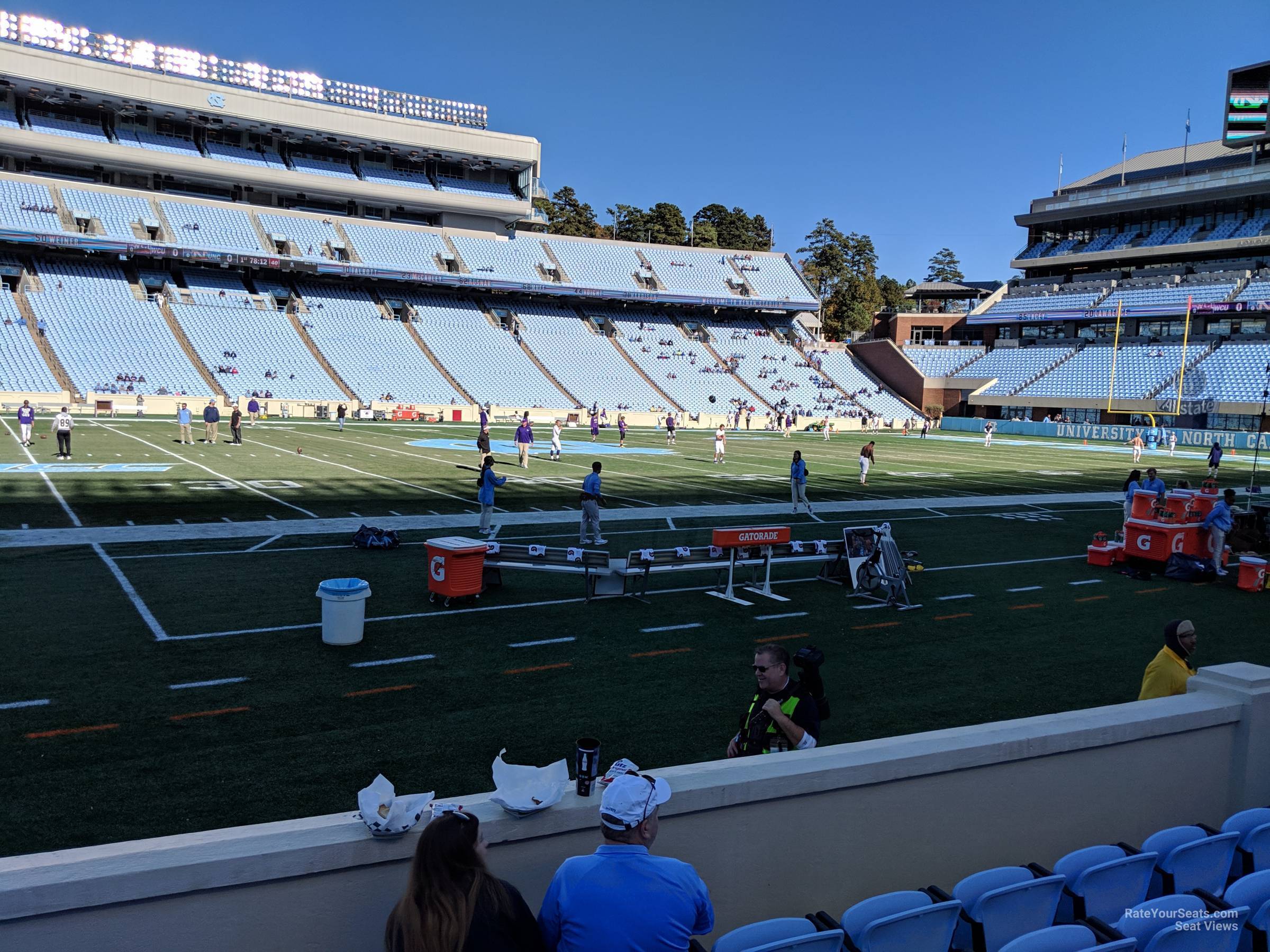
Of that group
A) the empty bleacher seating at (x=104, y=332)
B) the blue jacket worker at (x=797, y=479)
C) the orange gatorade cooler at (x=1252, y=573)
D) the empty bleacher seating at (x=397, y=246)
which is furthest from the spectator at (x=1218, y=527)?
the empty bleacher seating at (x=397, y=246)

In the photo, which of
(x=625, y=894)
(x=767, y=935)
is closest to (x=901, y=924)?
(x=767, y=935)

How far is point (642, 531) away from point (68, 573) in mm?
10740

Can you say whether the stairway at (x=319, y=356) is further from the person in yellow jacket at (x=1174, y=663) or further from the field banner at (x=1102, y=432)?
the person in yellow jacket at (x=1174, y=663)

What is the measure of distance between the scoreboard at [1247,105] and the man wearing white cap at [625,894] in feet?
29.4

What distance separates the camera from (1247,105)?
9047 mm

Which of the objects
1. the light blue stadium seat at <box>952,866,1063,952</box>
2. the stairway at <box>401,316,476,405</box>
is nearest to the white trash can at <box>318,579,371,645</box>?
the light blue stadium seat at <box>952,866,1063,952</box>

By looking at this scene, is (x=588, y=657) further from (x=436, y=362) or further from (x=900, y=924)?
(x=436, y=362)

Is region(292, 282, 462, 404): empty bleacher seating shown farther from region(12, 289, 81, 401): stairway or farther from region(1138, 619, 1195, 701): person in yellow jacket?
region(1138, 619, 1195, 701): person in yellow jacket

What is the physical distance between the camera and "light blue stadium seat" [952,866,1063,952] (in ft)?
13.9

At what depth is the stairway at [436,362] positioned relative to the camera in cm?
6272

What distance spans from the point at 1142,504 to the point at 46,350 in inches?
2244

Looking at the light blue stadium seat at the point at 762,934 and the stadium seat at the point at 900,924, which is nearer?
the light blue stadium seat at the point at 762,934

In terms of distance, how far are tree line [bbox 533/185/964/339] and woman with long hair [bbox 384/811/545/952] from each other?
4210 inches

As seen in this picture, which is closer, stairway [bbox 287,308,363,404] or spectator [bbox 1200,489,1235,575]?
spectator [bbox 1200,489,1235,575]
